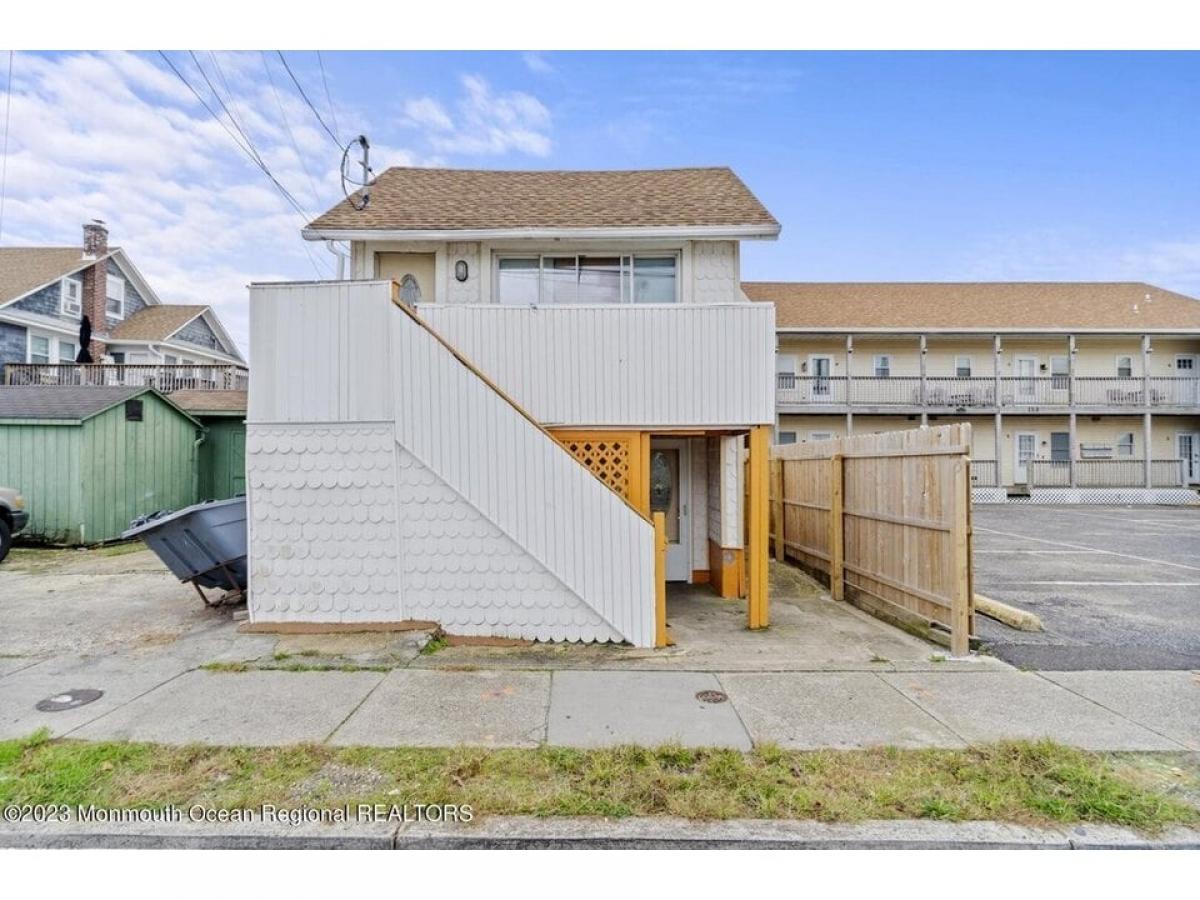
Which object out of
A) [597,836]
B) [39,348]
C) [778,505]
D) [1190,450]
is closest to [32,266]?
[39,348]

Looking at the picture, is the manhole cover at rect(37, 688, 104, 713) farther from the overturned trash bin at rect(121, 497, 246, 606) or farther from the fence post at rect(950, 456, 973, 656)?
the fence post at rect(950, 456, 973, 656)

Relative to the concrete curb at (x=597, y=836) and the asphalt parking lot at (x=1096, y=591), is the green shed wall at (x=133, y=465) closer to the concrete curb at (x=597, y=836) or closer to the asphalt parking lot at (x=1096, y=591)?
the concrete curb at (x=597, y=836)

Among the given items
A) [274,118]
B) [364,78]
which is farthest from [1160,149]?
[274,118]

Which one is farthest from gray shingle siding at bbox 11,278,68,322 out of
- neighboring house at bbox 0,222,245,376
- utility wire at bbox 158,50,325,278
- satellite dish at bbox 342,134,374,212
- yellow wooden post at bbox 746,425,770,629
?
yellow wooden post at bbox 746,425,770,629

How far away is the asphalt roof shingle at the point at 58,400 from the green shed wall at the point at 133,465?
22 cm

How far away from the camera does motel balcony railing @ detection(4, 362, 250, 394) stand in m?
16.2

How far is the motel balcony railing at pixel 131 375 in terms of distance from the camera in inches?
639

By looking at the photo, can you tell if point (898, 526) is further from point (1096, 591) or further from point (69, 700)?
point (69, 700)

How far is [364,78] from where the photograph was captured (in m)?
9.13

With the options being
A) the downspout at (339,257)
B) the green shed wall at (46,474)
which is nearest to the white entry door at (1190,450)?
the downspout at (339,257)

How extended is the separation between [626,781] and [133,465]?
534 inches

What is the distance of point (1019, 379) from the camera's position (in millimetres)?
23172

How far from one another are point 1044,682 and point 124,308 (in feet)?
105

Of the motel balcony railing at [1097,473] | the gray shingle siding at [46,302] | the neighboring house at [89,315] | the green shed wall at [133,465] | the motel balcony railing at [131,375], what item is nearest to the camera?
the green shed wall at [133,465]
